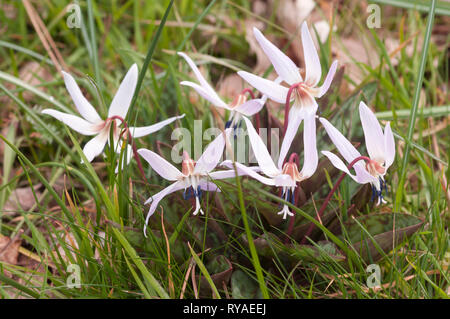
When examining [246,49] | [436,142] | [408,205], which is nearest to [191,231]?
[408,205]

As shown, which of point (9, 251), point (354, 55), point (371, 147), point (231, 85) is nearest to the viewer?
point (371, 147)

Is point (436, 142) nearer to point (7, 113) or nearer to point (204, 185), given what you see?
point (204, 185)

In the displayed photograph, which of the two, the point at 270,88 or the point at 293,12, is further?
the point at 293,12

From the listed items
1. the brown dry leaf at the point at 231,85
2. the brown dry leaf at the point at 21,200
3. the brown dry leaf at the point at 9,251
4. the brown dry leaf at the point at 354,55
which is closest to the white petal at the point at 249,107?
the brown dry leaf at the point at 9,251

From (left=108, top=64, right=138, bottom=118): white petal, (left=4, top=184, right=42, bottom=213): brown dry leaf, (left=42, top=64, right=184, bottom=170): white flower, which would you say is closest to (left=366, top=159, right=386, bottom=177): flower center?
(left=42, top=64, right=184, bottom=170): white flower

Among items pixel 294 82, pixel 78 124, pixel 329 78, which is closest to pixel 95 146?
pixel 78 124

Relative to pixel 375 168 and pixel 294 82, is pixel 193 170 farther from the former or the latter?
pixel 375 168
